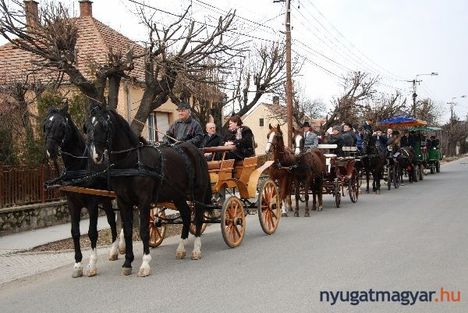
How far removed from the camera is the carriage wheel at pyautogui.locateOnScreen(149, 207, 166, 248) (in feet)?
33.9

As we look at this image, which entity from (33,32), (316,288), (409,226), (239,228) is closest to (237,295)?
(316,288)

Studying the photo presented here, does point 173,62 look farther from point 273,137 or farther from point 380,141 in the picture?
point 380,141

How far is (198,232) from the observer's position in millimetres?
9516

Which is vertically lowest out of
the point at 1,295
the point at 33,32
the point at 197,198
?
the point at 1,295

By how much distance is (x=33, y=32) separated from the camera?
10.9 meters

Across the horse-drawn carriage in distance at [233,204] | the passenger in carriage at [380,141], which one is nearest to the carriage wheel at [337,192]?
the horse-drawn carriage in distance at [233,204]

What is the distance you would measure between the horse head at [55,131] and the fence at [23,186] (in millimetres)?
5502

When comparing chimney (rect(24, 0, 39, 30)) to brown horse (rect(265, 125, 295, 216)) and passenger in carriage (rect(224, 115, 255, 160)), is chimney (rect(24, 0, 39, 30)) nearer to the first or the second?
passenger in carriage (rect(224, 115, 255, 160))

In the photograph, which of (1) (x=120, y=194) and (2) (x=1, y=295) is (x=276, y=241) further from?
(2) (x=1, y=295)

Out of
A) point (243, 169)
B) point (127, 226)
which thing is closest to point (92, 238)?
point (127, 226)

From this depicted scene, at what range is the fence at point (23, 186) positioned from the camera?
13.1m

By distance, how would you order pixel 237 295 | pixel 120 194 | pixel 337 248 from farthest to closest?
pixel 337 248 < pixel 120 194 < pixel 237 295

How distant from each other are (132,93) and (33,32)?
39.2ft

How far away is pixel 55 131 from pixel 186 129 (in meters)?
2.82
